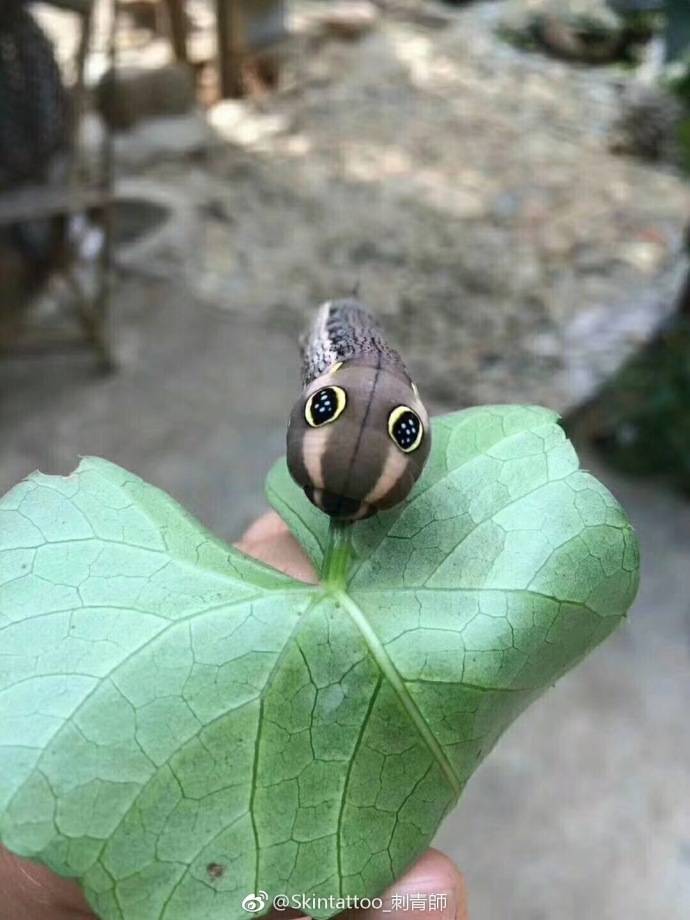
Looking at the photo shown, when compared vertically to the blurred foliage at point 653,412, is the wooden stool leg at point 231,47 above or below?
above

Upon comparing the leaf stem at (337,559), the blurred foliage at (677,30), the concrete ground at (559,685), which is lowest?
the concrete ground at (559,685)

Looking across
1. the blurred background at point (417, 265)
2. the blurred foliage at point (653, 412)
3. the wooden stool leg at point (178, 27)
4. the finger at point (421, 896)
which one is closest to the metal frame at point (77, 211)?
the blurred background at point (417, 265)

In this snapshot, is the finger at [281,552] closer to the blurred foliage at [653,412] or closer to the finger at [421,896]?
the finger at [421,896]

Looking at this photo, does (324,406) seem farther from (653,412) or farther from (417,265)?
(417,265)

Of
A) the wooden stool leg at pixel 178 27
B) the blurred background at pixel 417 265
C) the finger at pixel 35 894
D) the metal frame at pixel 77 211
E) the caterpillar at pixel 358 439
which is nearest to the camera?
the caterpillar at pixel 358 439

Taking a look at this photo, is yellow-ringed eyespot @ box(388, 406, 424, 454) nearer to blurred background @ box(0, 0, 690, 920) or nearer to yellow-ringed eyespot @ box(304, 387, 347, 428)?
yellow-ringed eyespot @ box(304, 387, 347, 428)

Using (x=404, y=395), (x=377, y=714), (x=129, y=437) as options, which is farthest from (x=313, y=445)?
(x=129, y=437)

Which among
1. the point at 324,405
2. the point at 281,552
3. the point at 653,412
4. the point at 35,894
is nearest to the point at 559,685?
the point at 653,412

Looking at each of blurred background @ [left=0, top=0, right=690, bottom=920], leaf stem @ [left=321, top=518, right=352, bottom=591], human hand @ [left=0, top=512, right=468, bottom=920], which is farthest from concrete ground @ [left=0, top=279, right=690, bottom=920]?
leaf stem @ [left=321, top=518, right=352, bottom=591]
